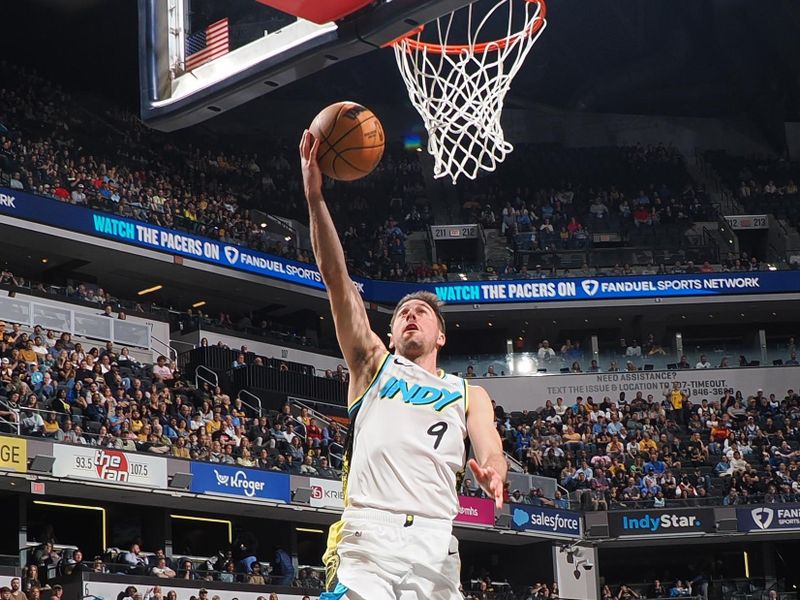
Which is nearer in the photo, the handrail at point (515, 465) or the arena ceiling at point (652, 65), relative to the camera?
the handrail at point (515, 465)

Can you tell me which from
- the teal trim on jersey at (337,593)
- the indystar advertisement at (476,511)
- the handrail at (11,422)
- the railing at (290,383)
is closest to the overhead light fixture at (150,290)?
the railing at (290,383)

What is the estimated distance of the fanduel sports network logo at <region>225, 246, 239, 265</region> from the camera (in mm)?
29172

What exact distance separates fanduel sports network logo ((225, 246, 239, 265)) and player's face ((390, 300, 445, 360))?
24.5 metres

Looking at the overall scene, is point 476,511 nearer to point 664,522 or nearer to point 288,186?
point 664,522

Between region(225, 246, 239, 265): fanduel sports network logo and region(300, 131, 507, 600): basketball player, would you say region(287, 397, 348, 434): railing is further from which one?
region(300, 131, 507, 600): basketball player

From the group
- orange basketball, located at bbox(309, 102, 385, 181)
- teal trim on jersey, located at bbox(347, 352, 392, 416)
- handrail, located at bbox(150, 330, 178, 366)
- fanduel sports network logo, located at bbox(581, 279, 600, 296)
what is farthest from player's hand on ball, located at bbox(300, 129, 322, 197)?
fanduel sports network logo, located at bbox(581, 279, 600, 296)

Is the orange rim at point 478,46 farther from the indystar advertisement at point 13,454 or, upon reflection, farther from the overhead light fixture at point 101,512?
the overhead light fixture at point 101,512

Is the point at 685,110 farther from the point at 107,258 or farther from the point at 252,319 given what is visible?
the point at 107,258

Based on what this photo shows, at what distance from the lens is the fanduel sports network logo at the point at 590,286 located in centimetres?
3362

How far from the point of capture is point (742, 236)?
122ft

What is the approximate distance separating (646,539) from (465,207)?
13021mm

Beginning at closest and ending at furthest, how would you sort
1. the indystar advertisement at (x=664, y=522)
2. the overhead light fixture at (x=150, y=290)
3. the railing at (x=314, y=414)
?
the indystar advertisement at (x=664, y=522), the railing at (x=314, y=414), the overhead light fixture at (x=150, y=290)

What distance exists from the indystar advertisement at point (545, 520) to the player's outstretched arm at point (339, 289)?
21.6 meters

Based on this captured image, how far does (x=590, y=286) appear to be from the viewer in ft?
111
